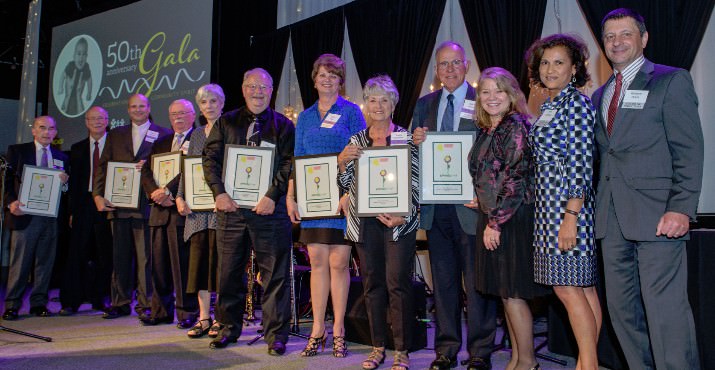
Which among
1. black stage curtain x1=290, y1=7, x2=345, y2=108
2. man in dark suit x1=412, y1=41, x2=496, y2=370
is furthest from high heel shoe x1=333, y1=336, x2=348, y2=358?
black stage curtain x1=290, y1=7, x2=345, y2=108

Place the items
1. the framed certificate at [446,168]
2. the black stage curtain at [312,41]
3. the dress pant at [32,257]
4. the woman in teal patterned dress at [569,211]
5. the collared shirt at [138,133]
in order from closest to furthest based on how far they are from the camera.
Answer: the woman in teal patterned dress at [569,211], the framed certificate at [446,168], the collared shirt at [138,133], the dress pant at [32,257], the black stage curtain at [312,41]

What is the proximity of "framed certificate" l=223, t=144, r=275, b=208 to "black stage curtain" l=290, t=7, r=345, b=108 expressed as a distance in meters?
3.93

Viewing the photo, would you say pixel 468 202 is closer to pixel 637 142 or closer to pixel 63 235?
pixel 637 142

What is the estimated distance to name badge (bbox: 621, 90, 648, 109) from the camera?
255 cm

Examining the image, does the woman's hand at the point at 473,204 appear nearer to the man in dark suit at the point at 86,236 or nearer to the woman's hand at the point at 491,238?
the woman's hand at the point at 491,238

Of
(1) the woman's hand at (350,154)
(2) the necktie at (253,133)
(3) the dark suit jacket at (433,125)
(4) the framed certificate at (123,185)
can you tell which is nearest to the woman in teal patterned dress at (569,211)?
(3) the dark suit jacket at (433,125)

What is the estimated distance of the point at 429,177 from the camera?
3.27 meters

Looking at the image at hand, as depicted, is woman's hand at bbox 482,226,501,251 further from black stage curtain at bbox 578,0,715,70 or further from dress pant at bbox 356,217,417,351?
black stage curtain at bbox 578,0,715,70

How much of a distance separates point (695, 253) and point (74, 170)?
515cm

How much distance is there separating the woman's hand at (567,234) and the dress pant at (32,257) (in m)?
4.85

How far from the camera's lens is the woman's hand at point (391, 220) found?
10.6 feet

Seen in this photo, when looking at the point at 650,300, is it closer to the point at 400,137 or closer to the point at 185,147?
the point at 400,137

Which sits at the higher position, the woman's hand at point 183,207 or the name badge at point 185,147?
the name badge at point 185,147

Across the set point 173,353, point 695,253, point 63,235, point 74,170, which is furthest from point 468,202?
point 63,235
